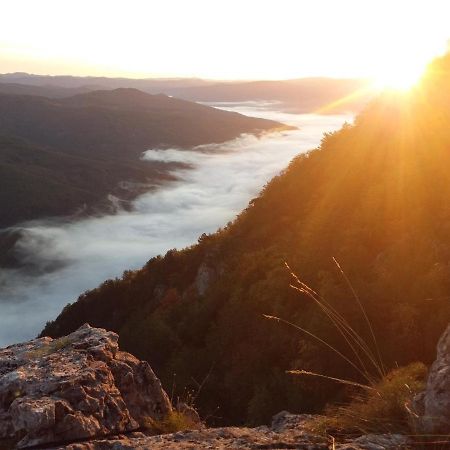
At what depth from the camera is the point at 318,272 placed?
1772 centimetres

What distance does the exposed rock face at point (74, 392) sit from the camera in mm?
6062

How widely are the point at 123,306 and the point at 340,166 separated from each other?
17.6 m

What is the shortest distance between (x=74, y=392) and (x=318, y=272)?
12.2 m

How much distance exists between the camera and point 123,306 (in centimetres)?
3503

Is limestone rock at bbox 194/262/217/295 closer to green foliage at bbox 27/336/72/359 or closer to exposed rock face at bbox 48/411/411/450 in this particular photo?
green foliage at bbox 27/336/72/359

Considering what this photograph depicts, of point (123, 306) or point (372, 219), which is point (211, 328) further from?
point (123, 306)

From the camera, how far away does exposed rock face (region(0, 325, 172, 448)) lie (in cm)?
606

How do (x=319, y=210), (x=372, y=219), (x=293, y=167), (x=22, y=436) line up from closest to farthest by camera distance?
(x=22, y=436), (x=372, y=219), (x=319, y=210), (x=293, y=167)

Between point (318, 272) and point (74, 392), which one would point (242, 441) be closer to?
point (74, 392)

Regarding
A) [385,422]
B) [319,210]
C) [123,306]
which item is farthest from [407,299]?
[123,306]

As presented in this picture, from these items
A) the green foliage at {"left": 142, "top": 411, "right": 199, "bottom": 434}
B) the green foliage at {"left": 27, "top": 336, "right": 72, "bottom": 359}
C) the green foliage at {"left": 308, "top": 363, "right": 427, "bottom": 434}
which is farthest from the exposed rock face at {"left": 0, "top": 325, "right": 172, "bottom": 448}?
the green foliage at {"left": 308, "top": 363, "right": 427, "bottom": 434}

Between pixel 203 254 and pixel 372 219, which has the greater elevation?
pixel 372 219

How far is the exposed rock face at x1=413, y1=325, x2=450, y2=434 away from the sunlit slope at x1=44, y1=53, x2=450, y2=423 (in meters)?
4.06

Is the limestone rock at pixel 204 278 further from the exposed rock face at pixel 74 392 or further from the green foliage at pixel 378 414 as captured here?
the green foliage at pixel 378 414
